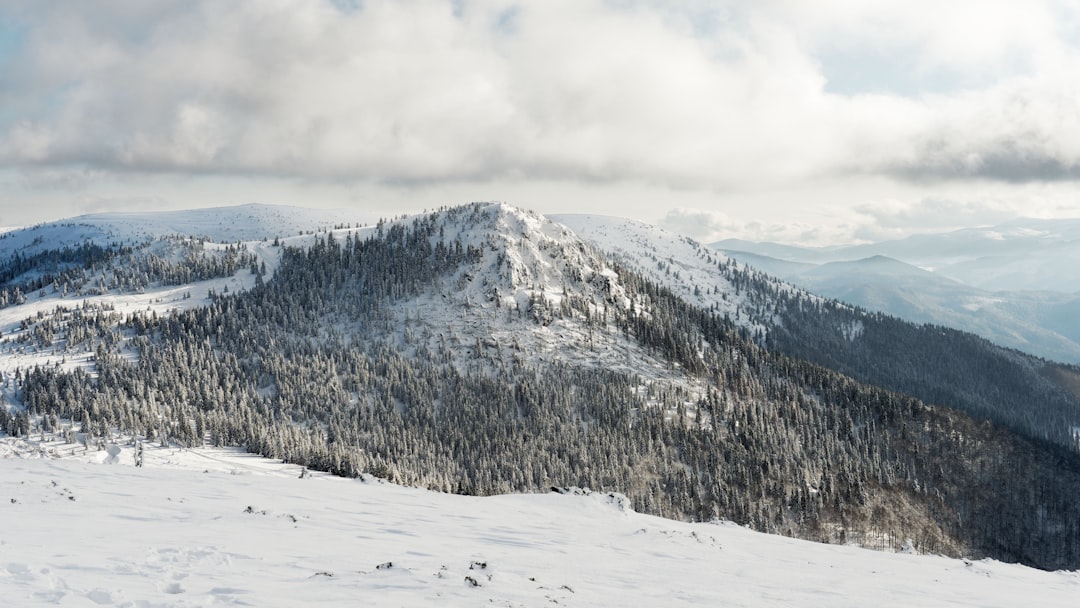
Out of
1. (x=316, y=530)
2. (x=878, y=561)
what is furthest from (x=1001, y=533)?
(x=316, y=530)

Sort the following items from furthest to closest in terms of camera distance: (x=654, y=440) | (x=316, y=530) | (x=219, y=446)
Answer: (x=654, y=440)
(x=219, y=446)
(x=316, y=530)

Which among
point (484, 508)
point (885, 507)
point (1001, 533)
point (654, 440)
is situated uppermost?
point (484, 508)

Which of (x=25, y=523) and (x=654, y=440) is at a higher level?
(x=25, y=523)

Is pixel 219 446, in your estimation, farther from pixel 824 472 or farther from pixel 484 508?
pixel 824 472

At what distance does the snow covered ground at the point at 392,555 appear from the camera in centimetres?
1906

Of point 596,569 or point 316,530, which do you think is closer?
point 596,569

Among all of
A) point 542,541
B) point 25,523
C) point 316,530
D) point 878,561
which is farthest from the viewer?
point 878,561

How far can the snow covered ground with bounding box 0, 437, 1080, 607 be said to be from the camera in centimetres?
1906

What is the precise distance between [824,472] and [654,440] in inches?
2100

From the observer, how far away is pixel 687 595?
76.8 feet

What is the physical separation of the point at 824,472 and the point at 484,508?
559ft

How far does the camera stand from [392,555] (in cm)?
2503

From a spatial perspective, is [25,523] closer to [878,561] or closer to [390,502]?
[390,502]

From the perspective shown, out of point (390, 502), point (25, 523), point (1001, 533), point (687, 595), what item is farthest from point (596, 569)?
point (1001, 533)
